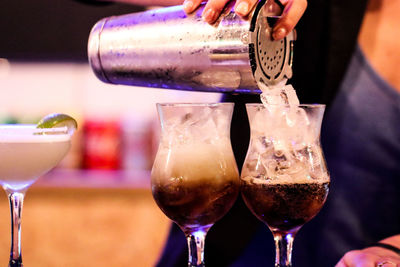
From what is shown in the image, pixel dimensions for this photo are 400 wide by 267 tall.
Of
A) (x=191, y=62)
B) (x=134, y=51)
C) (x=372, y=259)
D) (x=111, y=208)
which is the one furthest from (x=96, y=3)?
(x=111, y=208)

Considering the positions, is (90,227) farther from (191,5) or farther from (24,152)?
(191,5)

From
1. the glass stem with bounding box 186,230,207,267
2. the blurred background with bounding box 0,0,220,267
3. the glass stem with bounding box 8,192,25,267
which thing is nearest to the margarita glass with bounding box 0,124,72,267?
the glass stem with bounding box 8,192,25,267

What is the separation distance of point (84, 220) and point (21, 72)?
126 cm

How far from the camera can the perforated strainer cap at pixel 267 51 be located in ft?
3.12

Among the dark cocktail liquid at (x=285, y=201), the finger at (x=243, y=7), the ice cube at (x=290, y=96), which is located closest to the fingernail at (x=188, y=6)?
the finger at (x=243, y=7)

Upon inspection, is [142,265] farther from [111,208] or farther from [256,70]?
[256,70]

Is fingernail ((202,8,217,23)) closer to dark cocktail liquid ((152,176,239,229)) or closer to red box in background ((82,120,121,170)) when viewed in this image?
dark cocktail liquid ((152,176,239,229))

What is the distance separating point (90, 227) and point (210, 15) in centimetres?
225

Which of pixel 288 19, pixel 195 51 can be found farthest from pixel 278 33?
pixel 195 51

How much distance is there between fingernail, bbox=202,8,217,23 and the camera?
975 mm

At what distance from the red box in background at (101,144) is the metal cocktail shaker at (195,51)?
6.22 ft

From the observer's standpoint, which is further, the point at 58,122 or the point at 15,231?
the point at 58,122

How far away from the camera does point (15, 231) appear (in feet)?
3.18

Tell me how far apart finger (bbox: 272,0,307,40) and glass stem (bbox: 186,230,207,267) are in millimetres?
378
